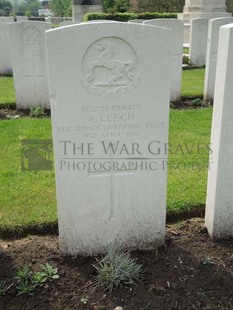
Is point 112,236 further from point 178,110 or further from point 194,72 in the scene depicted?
point 194,72

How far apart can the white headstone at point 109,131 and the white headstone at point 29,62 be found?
14.2 ft

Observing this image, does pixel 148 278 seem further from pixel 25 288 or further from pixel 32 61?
pixel 32 61

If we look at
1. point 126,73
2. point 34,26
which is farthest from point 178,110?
point 126,73

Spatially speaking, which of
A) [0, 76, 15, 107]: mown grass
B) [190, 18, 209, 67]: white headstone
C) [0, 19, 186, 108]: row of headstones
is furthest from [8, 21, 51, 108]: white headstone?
[190, 18, 209, 67]: white headstone

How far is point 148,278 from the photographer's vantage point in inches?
109

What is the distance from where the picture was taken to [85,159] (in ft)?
9.35

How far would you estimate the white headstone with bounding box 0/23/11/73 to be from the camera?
10.4 meters

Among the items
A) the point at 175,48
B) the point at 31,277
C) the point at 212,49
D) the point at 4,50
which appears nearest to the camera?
the point at 31,277

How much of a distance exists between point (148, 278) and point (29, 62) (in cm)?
511

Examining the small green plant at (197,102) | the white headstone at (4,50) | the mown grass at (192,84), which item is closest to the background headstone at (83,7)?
the white headstone at (4,50)

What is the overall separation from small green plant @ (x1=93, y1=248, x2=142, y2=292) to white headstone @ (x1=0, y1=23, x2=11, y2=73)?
9.16 meters

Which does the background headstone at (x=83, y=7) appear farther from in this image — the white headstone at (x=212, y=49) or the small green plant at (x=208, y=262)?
the small green plant at (x=208, y=262)

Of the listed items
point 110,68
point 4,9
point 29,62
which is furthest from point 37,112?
point 4,9

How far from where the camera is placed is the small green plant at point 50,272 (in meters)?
2.76
